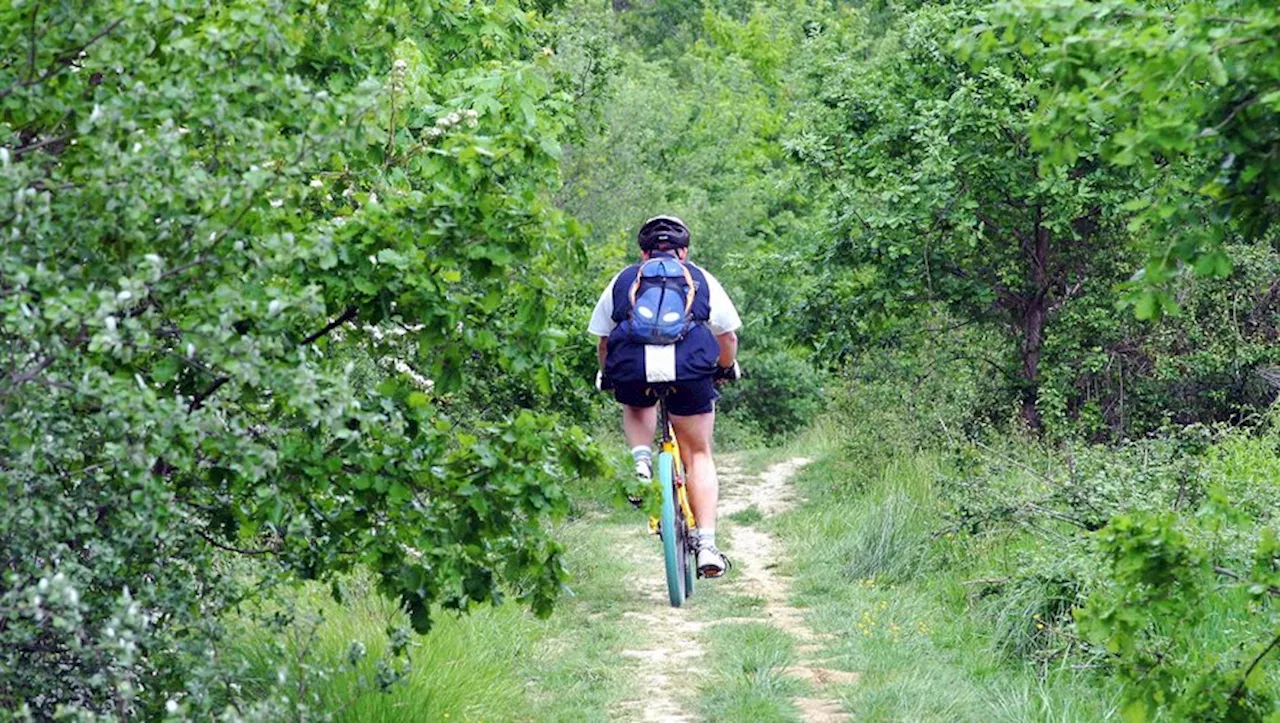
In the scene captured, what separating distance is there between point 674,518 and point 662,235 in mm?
1340

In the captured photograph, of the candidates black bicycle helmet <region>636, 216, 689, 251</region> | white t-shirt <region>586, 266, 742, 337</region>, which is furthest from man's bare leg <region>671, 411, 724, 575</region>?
black bicycle helmet <region>636, 216, 689, 251</region>

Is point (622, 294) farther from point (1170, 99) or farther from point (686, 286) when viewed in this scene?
point (1170, 99)

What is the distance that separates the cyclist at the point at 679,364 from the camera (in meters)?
7.57

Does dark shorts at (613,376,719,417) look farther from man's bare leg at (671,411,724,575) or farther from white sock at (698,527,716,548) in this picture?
white sock at (698,527,716,548)

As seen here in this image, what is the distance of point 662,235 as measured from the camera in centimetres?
781

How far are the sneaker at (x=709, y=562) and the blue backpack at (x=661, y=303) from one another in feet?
3.99

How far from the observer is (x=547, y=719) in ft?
20.3

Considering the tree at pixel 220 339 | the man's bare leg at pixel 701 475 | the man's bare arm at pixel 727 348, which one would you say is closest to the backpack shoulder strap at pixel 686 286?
the man's bare arm at pixel 727 348

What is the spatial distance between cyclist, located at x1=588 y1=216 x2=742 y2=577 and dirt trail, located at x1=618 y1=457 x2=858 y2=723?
0.39 m

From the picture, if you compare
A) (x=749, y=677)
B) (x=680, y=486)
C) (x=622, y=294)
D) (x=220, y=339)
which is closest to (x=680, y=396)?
(x=680, y=486)

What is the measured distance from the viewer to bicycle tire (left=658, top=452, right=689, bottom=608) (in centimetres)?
767

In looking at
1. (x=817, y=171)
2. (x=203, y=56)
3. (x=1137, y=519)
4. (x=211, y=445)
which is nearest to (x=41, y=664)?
(x=211, y=445)

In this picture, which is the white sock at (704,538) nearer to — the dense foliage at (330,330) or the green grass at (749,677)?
the green grass at (749,677)

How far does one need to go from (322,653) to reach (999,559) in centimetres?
370
